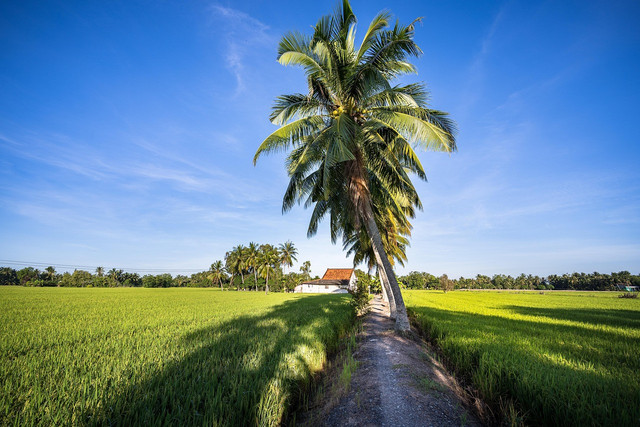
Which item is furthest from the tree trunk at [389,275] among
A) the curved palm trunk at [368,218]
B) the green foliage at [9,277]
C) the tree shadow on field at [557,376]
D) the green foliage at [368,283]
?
the green foliage at [9,277]

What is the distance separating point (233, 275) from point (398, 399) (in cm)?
7204

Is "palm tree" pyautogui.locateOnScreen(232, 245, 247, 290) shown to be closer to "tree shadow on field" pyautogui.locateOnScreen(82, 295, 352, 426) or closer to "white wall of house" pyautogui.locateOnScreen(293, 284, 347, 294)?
"white wall of house" pyautogui.locateOnScreen(293, 284, 347, 294)

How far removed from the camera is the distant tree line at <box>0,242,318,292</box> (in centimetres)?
5150

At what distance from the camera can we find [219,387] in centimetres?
290

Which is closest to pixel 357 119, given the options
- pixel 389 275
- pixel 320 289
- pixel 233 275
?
pixel 389 275

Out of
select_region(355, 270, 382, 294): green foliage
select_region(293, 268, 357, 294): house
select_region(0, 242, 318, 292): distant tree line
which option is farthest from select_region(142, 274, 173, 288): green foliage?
select_region(355, 270, 382, 294): green foliage

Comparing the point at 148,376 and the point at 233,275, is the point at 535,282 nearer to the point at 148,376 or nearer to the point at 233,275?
the point at 233,275

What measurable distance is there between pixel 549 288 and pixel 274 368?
384 feet

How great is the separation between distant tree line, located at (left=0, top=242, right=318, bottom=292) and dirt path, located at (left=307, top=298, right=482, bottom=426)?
41.1 meters

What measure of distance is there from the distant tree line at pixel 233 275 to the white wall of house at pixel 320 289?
4.26m

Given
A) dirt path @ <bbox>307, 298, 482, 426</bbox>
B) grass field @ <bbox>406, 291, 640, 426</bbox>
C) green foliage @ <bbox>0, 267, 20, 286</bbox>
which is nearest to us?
grass field @ <bbox>406, 291, 640, 426</bbox>

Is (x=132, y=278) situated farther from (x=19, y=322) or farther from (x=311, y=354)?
(x=311, y=354)

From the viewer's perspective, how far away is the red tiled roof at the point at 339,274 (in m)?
53.0

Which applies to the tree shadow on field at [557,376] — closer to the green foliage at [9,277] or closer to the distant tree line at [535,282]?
the distant tree line at [535,282]
